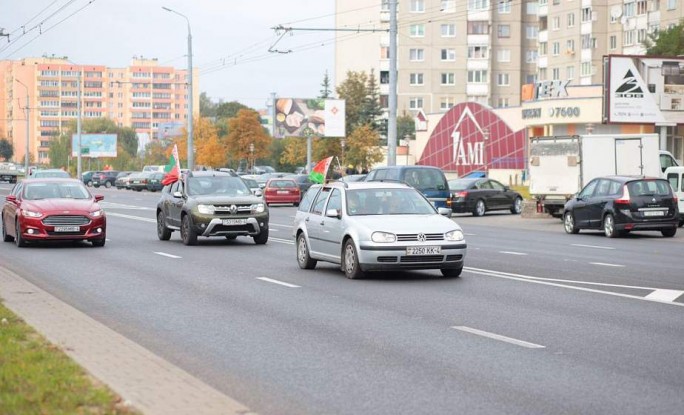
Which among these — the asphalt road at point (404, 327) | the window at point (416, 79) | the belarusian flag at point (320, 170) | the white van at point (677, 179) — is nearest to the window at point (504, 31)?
the window at point (416, 79)

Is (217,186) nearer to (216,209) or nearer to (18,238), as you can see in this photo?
(216,209)

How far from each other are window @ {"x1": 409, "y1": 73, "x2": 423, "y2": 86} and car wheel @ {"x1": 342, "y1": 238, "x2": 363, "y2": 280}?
112m

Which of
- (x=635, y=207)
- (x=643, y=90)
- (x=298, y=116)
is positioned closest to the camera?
(x=635, y=207)

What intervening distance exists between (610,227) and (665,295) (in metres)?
16.7

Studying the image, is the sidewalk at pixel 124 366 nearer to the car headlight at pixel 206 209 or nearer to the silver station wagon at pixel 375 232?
the silver station wagon at pixel 375 232

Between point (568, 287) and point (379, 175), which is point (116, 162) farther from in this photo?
point (568, 287)

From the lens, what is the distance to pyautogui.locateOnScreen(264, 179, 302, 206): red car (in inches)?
2450

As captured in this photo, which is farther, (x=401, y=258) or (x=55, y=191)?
(x=55, y=191)

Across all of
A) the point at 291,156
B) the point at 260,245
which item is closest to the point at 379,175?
the point at 260,245

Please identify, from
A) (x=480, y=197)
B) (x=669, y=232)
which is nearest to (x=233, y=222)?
(x=669, y=232)

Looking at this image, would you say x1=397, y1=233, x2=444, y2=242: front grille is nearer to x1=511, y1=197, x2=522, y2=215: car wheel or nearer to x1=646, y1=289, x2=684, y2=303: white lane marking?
x1=646, y1=289, x2=684, y2=303: white lane marking

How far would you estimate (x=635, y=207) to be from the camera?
104ft

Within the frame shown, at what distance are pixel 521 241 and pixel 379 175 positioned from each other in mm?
11252

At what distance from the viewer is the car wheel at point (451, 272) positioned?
18.9 metres
